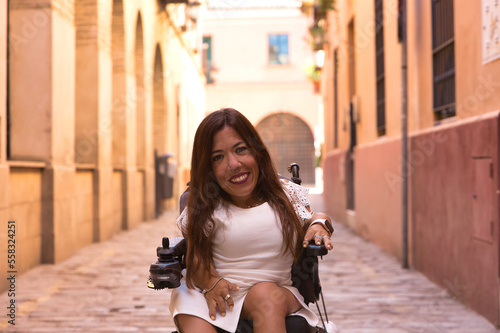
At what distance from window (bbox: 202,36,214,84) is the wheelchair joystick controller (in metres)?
28.9

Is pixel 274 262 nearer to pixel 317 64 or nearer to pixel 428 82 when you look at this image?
pixel 428 82

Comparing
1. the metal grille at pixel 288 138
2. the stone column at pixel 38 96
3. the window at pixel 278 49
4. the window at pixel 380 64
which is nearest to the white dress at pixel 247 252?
the stone column at pixel 38 96

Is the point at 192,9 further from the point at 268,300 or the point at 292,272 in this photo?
the point at 268,300

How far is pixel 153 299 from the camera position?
6.26 meters

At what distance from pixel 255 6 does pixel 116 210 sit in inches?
900

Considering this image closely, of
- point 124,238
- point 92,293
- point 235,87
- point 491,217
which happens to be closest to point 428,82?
point 491,217

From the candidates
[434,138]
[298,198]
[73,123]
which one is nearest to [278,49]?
[73,123]

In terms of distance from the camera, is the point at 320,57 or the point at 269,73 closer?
the point at 320,57

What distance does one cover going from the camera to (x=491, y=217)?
5.00 m

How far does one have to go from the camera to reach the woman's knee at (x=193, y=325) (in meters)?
2.69

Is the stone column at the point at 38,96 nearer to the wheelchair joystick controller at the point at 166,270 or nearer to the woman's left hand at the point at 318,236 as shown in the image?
the wheelchair joystick controller at the point at 166,270

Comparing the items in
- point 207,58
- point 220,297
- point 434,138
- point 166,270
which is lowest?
point 220,297

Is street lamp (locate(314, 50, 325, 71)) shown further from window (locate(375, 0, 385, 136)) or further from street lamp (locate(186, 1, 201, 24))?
window (locate(375, 0, 385, 136))

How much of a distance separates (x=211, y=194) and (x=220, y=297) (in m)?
0.48
